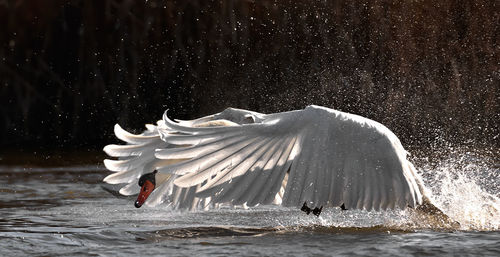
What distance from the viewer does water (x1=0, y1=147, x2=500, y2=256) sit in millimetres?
7258

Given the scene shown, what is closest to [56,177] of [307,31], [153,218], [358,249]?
[153,218]

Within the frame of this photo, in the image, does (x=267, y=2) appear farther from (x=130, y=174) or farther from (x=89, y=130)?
(x=130, y=174)

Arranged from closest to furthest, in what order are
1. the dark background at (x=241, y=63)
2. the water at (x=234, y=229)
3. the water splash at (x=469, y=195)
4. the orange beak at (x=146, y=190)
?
1. the water at (x=234, y=229)
2. the orange beak at (x=146, y=190)
3. the water splash at (x=469, y=195)
4. the dark background at (x=241, y=63)

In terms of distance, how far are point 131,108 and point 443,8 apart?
600 centimetres

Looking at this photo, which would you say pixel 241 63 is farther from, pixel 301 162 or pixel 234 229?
pixel 301 162

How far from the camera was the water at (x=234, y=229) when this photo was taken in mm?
7258

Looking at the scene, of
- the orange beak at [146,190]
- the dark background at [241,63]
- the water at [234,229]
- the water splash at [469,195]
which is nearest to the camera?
the water at [234,229]

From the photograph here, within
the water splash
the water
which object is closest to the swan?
the water

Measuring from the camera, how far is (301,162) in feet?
24.1

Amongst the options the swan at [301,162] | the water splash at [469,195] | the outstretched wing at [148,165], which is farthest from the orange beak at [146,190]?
the water splash at [469,195]

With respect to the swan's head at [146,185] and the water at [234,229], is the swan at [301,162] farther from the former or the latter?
the swan's head at [146,185]

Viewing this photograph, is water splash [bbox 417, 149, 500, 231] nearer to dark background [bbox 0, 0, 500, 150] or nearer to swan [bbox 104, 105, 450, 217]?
swan [bbox 104, 105, 450, 217]

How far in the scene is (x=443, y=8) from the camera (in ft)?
59.6

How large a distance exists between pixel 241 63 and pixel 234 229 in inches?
381
